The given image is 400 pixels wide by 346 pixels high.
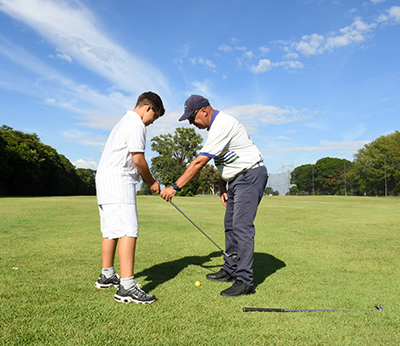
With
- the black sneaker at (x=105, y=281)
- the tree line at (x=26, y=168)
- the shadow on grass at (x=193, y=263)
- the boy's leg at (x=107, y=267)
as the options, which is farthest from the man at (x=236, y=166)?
the tree line at (x=26, y=168)

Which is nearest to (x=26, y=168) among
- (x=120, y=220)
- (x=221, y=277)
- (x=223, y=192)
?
(x=223, y=192)

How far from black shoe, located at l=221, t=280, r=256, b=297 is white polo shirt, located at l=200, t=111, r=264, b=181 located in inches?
49.4

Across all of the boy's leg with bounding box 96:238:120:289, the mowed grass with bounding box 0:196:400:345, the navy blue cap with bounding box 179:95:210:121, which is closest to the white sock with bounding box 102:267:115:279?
the boy's leg with bounding box 96:238:120:289

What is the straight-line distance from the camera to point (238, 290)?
3.41m

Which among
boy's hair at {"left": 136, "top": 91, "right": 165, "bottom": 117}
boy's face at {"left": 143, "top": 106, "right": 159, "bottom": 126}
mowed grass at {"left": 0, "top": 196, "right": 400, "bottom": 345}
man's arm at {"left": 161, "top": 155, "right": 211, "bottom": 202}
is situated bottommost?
mowed grass at {"left": 0, "top": 196, "right": 400, "bottom": 345}

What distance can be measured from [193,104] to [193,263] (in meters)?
2.54

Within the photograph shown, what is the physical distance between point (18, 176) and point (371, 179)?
2480 inches

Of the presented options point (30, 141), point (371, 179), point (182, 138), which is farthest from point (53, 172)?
point (371, 179)

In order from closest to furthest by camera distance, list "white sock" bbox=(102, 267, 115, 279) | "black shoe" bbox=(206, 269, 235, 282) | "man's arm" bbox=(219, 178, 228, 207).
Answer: "white sock" bbox=(102, 267, 115, 279), "black shoe" bbox=(206, 269, 235, 282), "man's arm" bbox=(219, 178, 228, 207)

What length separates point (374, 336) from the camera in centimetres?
243

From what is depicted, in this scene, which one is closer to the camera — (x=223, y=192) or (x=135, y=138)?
(x=135, y=138)

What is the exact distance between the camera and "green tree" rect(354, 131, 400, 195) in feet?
188

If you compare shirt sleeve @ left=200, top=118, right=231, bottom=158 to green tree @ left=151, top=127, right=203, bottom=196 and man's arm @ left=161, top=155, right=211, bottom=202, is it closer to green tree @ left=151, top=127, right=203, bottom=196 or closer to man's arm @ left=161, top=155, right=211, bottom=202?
man's arm @ left=161, top=155, right=211, bottom=202

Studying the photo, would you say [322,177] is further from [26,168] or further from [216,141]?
[216,141]
